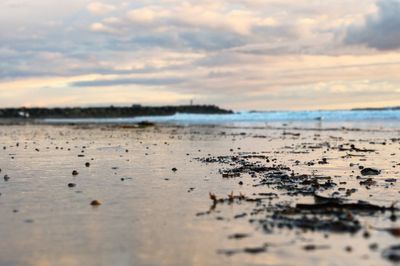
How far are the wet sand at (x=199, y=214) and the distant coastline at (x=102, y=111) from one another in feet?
307

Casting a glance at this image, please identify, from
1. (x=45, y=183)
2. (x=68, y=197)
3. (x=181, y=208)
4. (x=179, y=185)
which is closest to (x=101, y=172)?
(x=45, y=183)

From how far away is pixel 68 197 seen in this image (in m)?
10.5

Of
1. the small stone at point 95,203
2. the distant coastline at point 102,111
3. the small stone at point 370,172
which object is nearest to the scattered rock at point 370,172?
the small stone at point 370,172

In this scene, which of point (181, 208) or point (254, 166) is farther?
point (254, 166)

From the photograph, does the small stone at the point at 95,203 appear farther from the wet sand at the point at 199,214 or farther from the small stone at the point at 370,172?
the small stone at the point at 370,172

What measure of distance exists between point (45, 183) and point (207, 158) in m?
7.07

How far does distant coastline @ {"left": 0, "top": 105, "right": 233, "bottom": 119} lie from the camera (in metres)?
110

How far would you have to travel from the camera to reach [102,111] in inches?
4402

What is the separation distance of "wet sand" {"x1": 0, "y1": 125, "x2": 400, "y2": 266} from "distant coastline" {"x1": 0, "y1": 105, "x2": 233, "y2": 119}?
93.4 metres

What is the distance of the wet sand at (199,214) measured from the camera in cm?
660

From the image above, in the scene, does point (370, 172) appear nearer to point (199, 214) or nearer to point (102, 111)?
point (199, 214)

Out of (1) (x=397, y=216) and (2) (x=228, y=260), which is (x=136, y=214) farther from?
(1) (x=397, y=216)

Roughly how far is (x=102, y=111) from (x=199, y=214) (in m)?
105

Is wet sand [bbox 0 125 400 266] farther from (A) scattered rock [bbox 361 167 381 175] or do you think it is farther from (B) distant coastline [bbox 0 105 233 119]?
(B) distant coastline [bbox 0 105 233 119]
